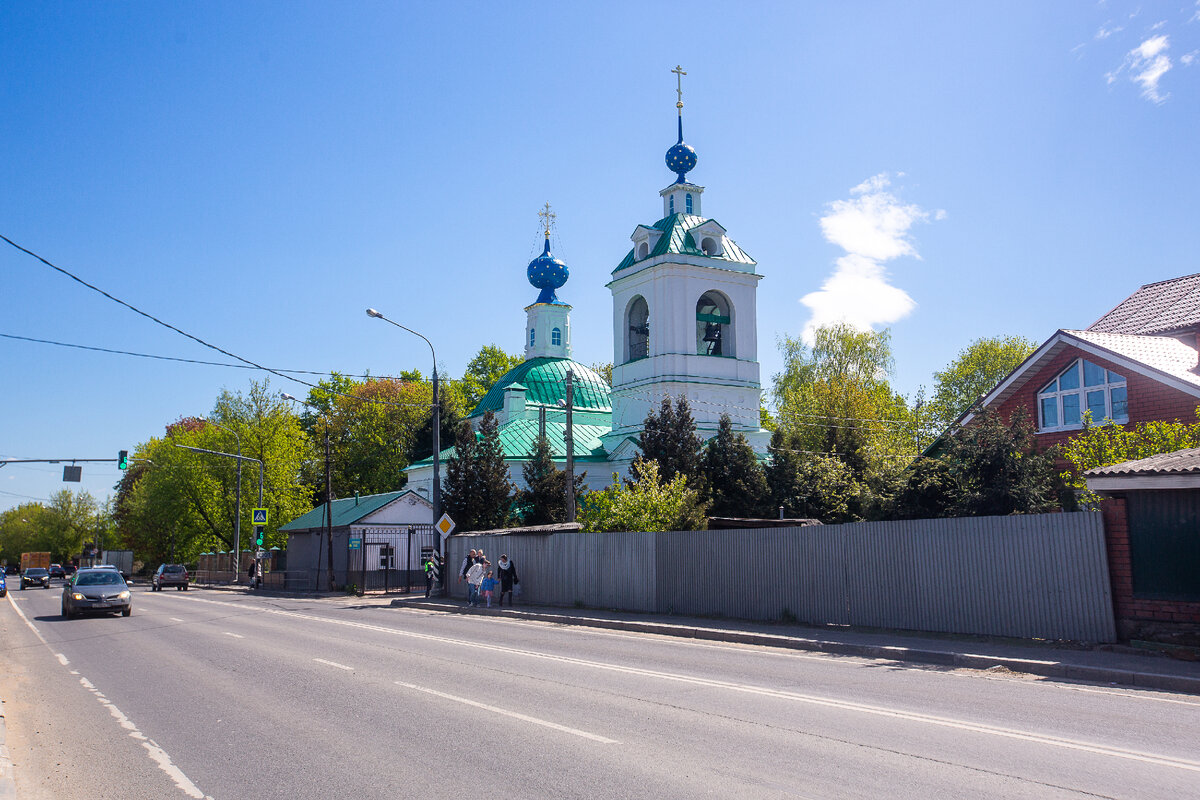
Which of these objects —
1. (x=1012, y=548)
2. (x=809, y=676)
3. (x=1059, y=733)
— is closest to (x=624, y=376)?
(x=1012, y=548)

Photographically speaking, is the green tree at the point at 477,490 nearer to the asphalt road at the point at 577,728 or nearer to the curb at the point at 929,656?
the curb at the point at 929,656

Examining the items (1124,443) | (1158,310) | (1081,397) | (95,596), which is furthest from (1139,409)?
(95,596)

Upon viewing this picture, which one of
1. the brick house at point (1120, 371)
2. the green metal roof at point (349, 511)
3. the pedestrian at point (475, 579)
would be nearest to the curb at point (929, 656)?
the pedestrian at point (475, 579)

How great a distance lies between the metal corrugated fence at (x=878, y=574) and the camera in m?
14.2

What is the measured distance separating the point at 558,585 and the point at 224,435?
41.7 metres

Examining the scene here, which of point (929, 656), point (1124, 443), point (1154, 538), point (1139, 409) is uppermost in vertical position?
point (1139, 409)

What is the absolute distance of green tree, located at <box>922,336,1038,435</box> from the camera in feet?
193

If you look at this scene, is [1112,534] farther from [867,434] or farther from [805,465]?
[867,434]

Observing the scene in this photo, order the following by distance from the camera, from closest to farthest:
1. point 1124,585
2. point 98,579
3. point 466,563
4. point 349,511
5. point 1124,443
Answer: point 1124,585 → point 1124,443 → point 98,579 → point 466,563 → point 349,511

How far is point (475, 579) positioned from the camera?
26469 millimetres

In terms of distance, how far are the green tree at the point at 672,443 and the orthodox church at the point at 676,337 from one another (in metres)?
5.81

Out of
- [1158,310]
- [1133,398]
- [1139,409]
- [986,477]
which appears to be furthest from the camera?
[1158,310]

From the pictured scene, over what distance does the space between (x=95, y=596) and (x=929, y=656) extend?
2236 cm

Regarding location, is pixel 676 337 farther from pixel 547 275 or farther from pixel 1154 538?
pixel 1154 538
